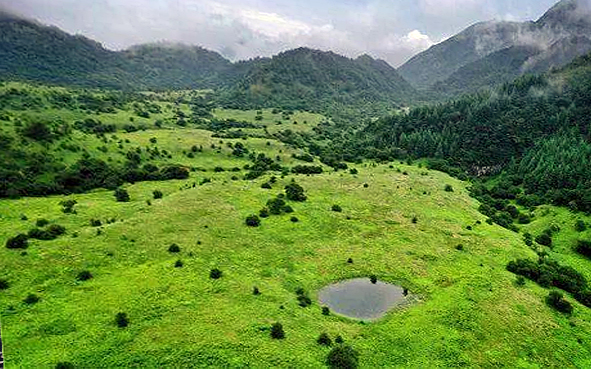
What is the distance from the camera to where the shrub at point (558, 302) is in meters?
94.6

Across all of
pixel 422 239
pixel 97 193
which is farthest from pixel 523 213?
pixel 97 193

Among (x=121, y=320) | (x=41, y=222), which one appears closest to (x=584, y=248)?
(x=121, y=320)

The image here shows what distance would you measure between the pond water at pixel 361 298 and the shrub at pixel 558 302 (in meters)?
27.6

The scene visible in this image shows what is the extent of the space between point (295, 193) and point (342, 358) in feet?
250

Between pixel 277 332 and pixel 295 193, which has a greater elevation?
pixel 295 193

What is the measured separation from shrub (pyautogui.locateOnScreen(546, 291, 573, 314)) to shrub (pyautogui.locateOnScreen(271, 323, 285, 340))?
176 feet

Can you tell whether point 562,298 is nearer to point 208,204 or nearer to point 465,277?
point 465,277

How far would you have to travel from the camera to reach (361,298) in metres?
90.8

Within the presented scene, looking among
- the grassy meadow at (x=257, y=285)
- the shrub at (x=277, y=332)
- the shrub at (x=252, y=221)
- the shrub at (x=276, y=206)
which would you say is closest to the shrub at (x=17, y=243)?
the grassy meadow at (x=257, y=285)

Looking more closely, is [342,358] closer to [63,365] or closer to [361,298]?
[361,298]

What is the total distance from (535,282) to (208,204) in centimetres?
7378

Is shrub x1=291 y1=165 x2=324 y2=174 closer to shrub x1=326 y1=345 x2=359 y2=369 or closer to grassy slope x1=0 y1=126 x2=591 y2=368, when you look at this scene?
grassy slope x1=0 y1=126 x2=591 y2=368

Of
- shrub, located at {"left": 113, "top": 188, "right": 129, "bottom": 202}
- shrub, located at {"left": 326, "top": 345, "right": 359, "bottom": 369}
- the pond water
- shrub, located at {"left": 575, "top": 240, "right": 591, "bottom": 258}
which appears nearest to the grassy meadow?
shrub, located at {"left": 326, "top": 345, "right": 359, "bottom": 369}

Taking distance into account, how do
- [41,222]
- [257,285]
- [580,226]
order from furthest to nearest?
[580,226], [41,222], [257,285]
